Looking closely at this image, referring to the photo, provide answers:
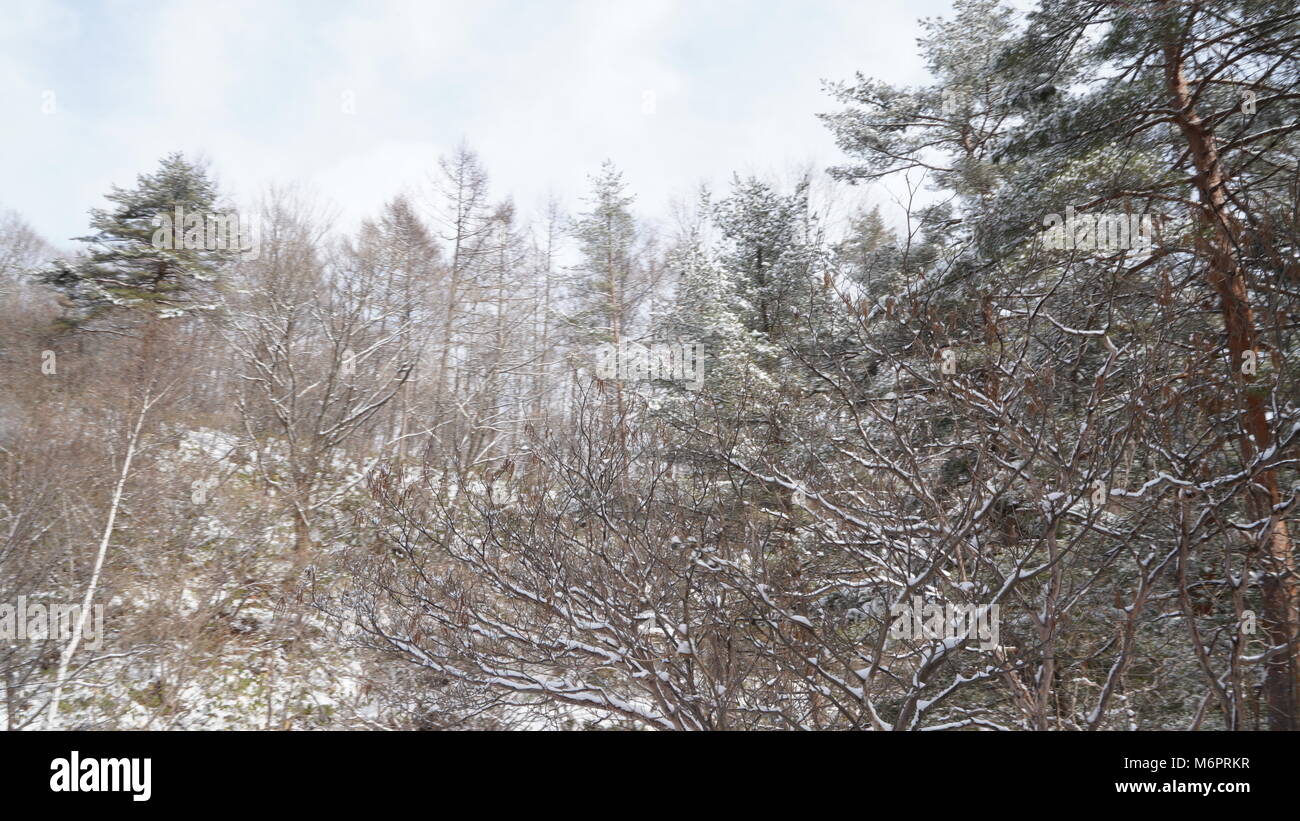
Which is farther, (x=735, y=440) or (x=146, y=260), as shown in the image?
(x=146, y=260)

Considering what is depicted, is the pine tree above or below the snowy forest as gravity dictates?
above

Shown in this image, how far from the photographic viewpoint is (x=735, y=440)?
5262 millimetres

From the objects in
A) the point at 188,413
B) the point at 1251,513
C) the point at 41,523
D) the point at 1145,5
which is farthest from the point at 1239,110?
the point at 188,413

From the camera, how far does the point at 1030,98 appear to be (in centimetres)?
719

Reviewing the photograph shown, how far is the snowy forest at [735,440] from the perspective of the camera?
14.4ft

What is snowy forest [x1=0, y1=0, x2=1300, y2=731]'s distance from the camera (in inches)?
173

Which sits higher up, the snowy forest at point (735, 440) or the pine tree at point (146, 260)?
the pine tree at point (146, 260)

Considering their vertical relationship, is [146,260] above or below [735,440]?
above

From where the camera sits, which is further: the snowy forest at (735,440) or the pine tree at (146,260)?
the pine tree at (146,260)

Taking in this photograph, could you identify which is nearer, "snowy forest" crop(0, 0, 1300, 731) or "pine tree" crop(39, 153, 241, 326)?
"snowy forest" crop(0, 0, 1300, 731)
